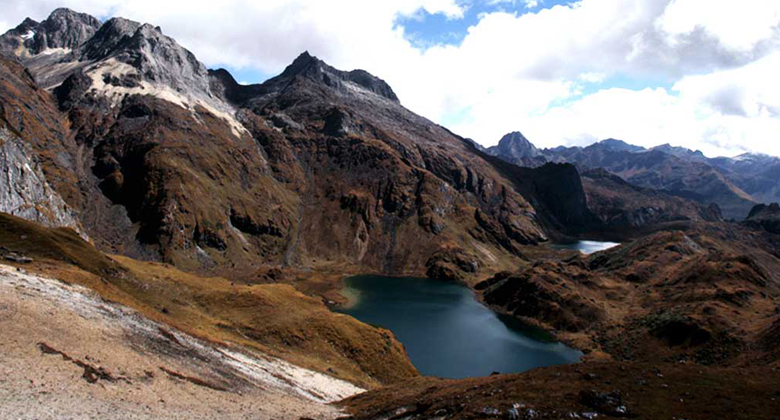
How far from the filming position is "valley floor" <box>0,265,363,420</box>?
87.0ft

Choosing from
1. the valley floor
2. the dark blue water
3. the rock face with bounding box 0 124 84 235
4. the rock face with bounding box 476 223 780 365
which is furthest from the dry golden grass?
the rock face with bounding box 476 223 780 365

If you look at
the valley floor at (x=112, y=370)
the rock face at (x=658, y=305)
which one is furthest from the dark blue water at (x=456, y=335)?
the valley floor at (x=112, y=370)

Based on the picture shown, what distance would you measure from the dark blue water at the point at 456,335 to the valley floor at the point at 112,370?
65727mm

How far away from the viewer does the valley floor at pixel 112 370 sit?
1044 inches

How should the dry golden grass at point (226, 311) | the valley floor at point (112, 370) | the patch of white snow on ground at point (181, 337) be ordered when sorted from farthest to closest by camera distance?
the dry golden grass at point (226, 311) < the patch of white snow on ground at point (181, 337) < the valley floor at point (112, 370)

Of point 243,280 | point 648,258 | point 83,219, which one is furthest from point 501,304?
point 83,219

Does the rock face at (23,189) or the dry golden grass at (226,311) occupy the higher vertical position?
the rock face at (23,189)

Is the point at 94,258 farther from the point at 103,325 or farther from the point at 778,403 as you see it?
the point at 778,403

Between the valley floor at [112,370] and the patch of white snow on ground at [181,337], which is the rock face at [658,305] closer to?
the patch of white snow on ground at [181,337]

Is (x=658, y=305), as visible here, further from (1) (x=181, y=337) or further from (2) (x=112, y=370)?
(2) (x=112, y=370)

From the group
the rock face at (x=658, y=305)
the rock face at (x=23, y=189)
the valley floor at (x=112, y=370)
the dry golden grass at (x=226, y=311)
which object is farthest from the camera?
the rock face at (x=23, y=189)

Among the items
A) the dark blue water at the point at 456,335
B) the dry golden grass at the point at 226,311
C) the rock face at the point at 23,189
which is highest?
the rock face at the point at 23,189

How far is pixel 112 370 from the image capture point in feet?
106

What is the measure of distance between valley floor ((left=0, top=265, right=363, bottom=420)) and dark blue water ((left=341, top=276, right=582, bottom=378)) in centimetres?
6573
